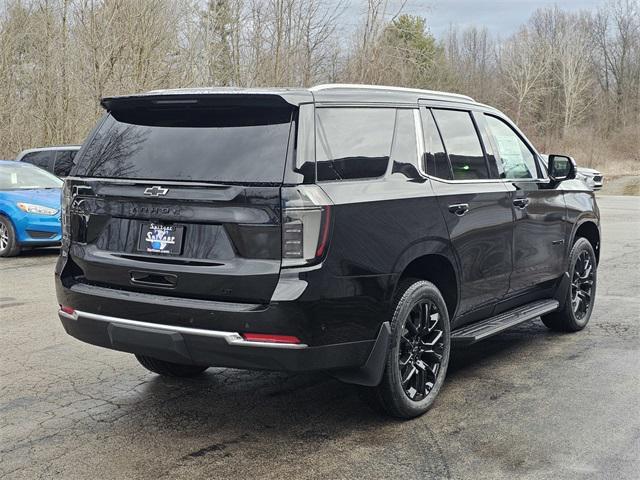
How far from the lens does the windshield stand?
12.4 m

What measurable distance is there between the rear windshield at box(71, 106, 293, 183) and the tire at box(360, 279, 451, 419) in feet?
3.65

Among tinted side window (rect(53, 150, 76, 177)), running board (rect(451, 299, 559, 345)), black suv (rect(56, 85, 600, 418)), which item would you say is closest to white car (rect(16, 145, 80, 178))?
tinted side window (rect(53, 150, 76, 177))

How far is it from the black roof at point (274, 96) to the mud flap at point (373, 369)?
1.30 meters

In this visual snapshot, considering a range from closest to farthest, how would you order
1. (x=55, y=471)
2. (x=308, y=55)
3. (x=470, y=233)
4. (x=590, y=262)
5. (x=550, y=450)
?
(x=55, y=471) → (x=550, y=450) → (x=470, y=233) → (x=590, y=262) → (x=308, y=55)

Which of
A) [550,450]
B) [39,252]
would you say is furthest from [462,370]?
[39,252]

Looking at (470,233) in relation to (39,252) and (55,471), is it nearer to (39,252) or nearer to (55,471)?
(55,471)

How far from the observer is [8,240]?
1177 centimetres

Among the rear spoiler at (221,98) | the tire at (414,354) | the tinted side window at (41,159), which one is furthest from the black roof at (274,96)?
the tinted side window at (41,159)

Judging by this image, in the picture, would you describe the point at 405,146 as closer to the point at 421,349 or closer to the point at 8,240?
the point at 421,349

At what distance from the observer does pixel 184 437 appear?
4.16 m

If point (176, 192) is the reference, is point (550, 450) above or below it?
below

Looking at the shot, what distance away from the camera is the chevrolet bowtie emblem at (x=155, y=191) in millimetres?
3950

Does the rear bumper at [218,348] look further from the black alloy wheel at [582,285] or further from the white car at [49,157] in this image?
the white car at [49,157]

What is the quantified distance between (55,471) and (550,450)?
2.54 meters
